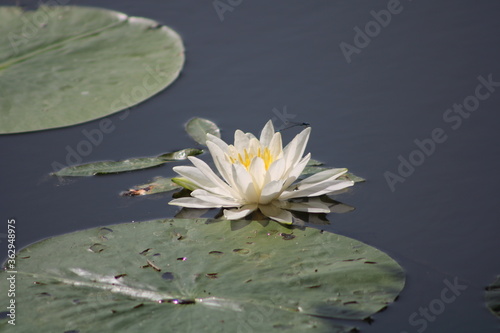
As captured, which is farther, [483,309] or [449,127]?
[449,127]

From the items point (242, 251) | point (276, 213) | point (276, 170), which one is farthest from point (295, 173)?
point (242, 251)

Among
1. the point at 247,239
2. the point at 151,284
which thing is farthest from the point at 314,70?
the point at 151,284

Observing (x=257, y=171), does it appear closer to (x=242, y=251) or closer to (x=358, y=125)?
(x=242, y=251)

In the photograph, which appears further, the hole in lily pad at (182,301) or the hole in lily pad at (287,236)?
the hole in lily pad at (287,236)

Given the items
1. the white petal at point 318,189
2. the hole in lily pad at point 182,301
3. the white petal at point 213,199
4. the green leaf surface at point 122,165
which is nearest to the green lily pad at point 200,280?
the hole in lily pad at point 182,301

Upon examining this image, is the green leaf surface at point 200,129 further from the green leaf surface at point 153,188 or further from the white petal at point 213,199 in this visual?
the white petal at point 213,199

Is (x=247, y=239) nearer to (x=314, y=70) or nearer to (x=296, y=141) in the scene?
(x=296, y=141)
